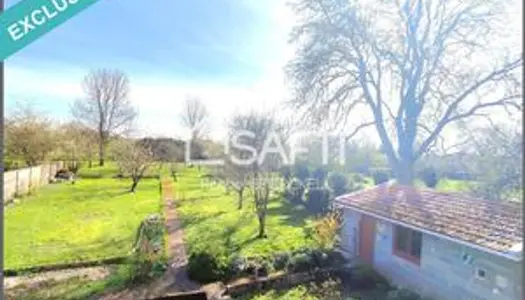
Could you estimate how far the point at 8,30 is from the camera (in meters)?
0.93

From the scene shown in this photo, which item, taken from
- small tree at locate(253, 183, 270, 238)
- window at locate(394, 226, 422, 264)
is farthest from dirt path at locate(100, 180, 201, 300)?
window at locate(394, 226, 422, 264)

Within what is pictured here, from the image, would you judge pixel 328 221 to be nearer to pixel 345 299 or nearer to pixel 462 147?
pixel 345 299

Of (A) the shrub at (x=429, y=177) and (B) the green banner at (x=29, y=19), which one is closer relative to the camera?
(B) the green banner at (x=29, y=19)

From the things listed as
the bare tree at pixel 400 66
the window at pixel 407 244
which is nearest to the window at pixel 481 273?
the window at pixel 407 244

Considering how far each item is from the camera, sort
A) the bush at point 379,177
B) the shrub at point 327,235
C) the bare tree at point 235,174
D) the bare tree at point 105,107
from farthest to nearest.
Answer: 1. the bush at point 379,177
2. the bare tree at point 105,107
3. the bare tree at point 235,174
4. the shrub at point 327,235

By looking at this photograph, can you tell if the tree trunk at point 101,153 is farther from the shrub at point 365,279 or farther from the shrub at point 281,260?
the shrub at point 365,279

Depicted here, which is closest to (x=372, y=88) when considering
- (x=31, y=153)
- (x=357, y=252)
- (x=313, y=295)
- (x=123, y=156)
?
(x=357, y=252)

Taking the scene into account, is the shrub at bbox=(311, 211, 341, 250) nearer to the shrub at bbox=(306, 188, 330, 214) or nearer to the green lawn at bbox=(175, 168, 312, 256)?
the green lawn at bbox=(175, 168, 312, 256)

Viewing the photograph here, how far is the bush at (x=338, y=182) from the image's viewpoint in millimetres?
14297

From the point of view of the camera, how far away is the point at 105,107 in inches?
672

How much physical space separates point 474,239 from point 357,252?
318 centimetres

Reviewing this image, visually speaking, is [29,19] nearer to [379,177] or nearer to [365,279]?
[365,279]

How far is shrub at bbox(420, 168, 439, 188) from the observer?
13305 mm

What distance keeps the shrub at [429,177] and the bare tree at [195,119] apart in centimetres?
905
